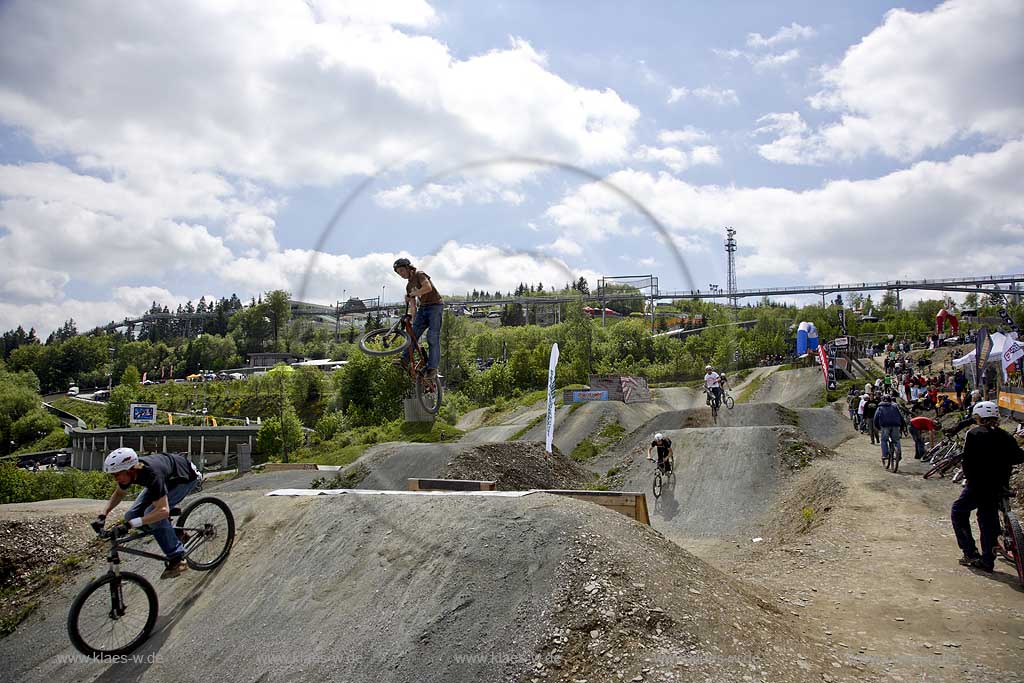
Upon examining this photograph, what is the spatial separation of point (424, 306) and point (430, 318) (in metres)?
0.32

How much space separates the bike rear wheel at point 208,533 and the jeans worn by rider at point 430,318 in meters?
A: 5.89

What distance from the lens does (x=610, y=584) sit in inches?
317

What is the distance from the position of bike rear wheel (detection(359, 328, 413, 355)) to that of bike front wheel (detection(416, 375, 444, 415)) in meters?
0.97

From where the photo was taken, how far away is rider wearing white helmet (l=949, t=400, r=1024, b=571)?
9844 mm

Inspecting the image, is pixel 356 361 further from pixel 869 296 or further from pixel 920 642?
pixel 869 296

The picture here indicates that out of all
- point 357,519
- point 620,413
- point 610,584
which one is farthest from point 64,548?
point 620,413

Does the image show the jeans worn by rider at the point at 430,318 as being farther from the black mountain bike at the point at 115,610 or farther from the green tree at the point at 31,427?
the green tree at the point at 31,427

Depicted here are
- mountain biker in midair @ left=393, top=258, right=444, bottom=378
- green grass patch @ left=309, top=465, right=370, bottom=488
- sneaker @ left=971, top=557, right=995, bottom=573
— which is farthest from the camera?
green grass patch @ left=309, top=465, right=370, bottom=488

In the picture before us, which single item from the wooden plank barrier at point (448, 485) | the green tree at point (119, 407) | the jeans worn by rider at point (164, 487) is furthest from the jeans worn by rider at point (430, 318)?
the green tree at point (119, 407)

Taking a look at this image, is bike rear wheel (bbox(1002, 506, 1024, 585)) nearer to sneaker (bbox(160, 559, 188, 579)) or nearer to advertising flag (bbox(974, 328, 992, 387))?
sneaker (bbox(160, 559, 188, 579))

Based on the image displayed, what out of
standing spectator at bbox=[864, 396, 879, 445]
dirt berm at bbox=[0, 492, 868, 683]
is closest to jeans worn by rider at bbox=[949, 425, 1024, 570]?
dirt berm at bbox=[0, 492, 868, 683]

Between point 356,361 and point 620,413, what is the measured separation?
21.9 meters

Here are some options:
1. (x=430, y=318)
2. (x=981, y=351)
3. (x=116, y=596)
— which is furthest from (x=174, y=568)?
(x=981, y=351)

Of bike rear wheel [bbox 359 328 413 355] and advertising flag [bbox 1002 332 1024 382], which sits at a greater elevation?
bike rear wheel [bbox 359 328 413 355]
